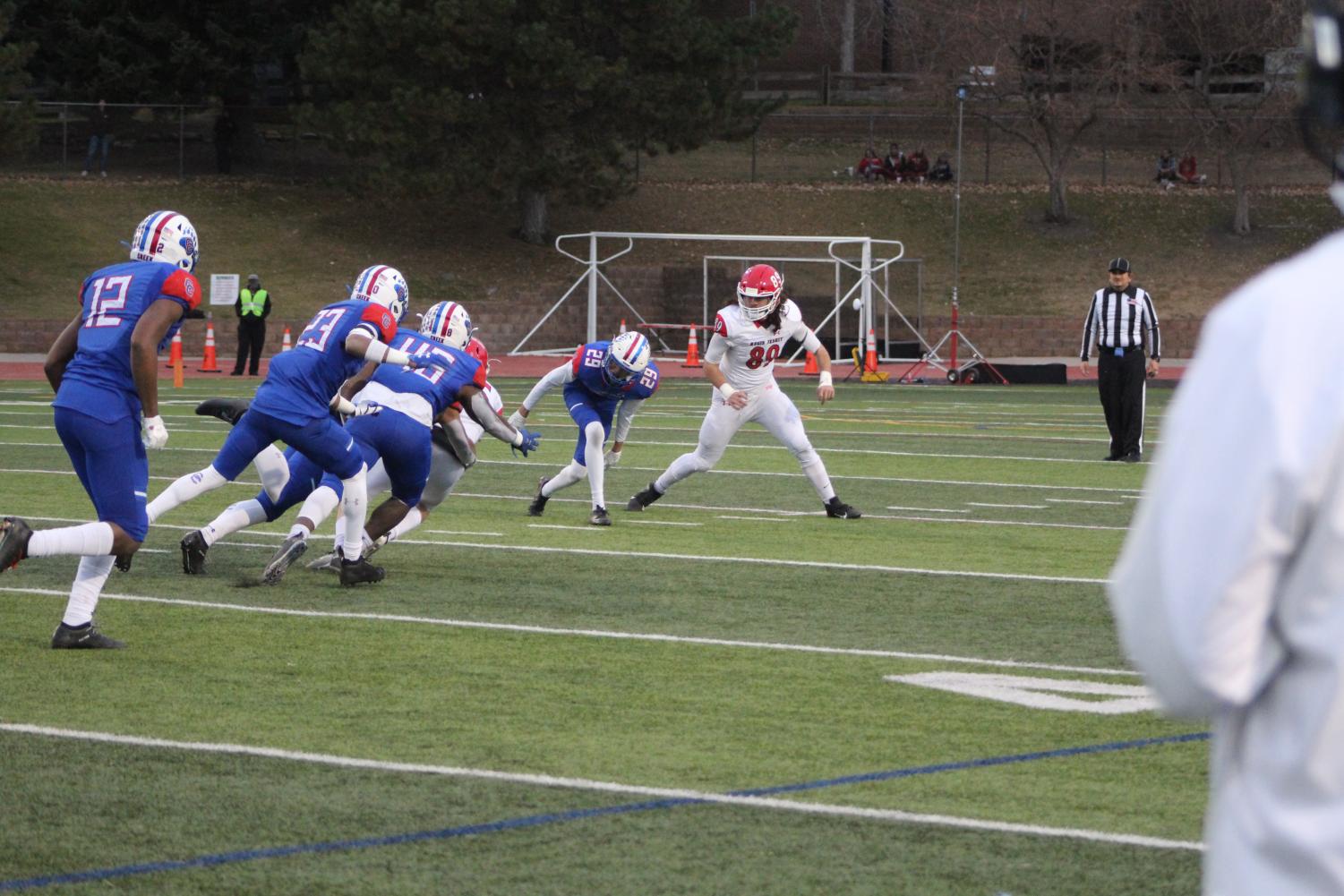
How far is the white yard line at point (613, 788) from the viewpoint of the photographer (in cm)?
514

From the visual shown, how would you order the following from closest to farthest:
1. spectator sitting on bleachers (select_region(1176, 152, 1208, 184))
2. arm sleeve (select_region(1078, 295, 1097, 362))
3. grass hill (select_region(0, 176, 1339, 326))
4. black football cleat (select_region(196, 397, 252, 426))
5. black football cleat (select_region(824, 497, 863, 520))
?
black football cleat (select_region(196, 397, 252, 426)), black football cleat (select_region(824, 497, 863, 520)), arm sleeve (select_region(1078, 295, 1097, 362)), grass hill (select_region(0, 176, 1339, 326)), spectator sitting on bleachers (select_region(1176, 152, 1208, 184))

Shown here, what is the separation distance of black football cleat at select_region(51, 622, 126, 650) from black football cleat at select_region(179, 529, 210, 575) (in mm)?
2078

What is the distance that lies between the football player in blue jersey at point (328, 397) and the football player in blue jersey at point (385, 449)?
15 centimetres

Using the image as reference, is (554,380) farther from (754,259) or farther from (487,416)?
(754,259)

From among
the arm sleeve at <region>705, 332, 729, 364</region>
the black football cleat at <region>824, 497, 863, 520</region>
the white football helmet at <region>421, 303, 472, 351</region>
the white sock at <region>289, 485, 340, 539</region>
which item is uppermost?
the white football helmet at <region>421, 303, 472, 351</region>

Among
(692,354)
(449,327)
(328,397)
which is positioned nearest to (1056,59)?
(692,354)

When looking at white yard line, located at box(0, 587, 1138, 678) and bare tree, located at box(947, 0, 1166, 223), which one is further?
bare tree, located at box(947, 0, 1166, 223)

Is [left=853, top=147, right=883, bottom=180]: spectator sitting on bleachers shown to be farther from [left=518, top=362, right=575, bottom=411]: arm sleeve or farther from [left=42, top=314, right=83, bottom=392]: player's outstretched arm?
[left=42, top=314, right=83, bottom=392]: player's outstretched arm

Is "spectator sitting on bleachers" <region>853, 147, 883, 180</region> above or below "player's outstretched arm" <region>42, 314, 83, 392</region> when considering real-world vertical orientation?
above

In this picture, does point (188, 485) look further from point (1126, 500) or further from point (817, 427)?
point (817, 427)

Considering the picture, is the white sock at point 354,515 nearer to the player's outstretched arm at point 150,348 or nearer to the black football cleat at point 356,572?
the black football cleat at point 356,572

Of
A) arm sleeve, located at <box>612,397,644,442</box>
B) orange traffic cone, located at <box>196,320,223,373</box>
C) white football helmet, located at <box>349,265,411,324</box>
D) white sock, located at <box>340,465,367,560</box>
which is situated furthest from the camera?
orange traffic cone, located at <box>196,320,223,373</box>

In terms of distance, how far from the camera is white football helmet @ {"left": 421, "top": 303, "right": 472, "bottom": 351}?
1088 cm

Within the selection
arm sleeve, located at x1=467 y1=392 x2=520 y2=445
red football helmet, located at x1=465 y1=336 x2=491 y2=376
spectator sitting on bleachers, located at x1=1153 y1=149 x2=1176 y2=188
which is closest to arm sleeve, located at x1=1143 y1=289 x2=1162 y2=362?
red football helmet, located at x1=465 y1=336 x2=491 y2=376
